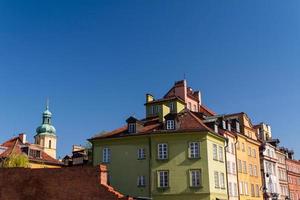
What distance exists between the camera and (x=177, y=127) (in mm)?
41469

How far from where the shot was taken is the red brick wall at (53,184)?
2641 cm

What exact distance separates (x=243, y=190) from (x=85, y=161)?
22.1 m

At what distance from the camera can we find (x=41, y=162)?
54000 mm

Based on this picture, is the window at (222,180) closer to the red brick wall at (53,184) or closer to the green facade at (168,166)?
the green facade at (168,166)

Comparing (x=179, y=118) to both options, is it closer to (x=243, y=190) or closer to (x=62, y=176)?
(x=243, y=190)

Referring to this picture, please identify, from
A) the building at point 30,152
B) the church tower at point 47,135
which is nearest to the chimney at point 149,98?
the building at point 30,152

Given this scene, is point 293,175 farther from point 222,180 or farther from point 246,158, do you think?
point 222,180

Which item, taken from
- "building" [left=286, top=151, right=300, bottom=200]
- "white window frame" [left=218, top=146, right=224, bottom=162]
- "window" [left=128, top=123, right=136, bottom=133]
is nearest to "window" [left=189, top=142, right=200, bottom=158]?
"white window frame" [left=218, top=146, right=224, bottom=162]

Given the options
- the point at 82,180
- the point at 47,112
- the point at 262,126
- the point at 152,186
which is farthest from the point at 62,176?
the point at 47,112

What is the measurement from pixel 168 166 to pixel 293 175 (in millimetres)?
44764

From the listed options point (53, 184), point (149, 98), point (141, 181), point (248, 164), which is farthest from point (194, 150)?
point (53, 184)

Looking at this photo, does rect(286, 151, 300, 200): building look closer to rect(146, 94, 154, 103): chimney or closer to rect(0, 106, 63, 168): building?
rect(146, 94, 154, 103): chimney

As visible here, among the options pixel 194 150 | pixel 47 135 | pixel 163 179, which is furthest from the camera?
pixel 47 135

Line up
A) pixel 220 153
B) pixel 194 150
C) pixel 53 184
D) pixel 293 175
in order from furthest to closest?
pixel 293 175, pixel 220 153, pixel 194 150, pixel 53 184
